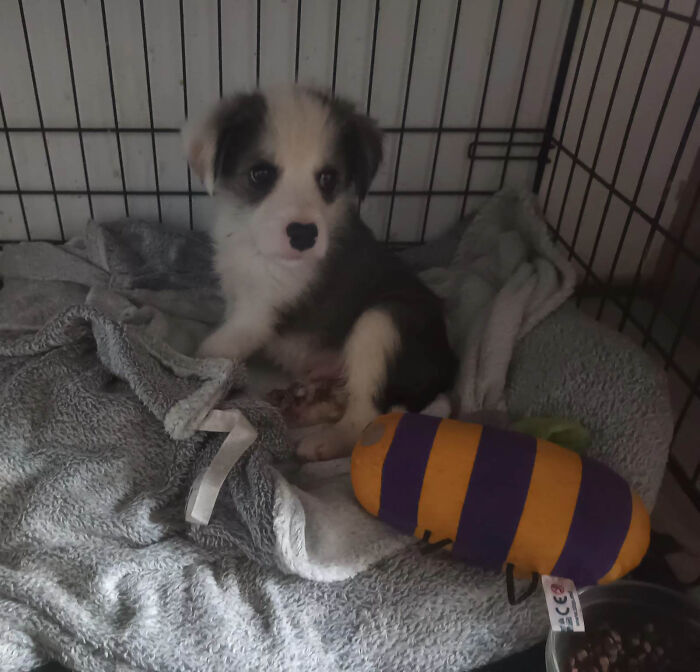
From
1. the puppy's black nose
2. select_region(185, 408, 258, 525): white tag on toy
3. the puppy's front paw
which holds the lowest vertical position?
the puppy's front paw

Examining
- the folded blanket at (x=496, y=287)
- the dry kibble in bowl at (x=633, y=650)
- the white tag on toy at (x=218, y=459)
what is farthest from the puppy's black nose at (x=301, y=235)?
the dry kibble in bowl at (x=633, y=650)

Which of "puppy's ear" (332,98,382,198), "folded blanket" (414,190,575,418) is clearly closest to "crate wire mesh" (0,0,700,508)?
"folded blanket" (414,190,575,418)

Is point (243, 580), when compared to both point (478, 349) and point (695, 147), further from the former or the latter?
point (695, 147)

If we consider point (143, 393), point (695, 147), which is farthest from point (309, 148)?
point (695, 147)

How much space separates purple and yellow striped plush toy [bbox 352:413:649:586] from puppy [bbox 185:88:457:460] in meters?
0.34

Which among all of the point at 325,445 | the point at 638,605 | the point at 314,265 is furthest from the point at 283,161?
the point at 638,605

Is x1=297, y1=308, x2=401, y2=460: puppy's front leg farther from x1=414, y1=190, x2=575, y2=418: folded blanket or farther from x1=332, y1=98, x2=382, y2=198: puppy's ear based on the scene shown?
x1=332, y1=98, x2=382, y2=198: puppy's ear

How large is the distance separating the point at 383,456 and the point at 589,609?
0.44 metres

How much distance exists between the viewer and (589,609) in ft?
3.72

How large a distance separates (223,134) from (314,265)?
Answer: 37 cm

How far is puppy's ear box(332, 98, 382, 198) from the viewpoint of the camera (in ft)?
5.28

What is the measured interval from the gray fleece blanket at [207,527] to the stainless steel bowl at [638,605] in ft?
0.29

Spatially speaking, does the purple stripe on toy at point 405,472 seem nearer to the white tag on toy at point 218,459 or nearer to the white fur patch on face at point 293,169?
the white tag on toy at point 218,459

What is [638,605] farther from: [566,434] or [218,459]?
[218,459]
